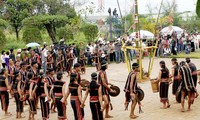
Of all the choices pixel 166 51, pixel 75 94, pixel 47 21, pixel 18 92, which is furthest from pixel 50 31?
pixel 75 94

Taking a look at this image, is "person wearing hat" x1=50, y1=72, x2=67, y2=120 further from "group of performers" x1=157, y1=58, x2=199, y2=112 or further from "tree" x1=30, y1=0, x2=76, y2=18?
"tree" x1=30, y1=0, x2=76, y2=18

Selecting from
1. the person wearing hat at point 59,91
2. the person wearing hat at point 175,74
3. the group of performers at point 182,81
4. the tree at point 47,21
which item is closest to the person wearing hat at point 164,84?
the group of performers at point 182,81

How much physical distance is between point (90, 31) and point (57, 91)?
54.5 feet

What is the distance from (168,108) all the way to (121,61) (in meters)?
10.7

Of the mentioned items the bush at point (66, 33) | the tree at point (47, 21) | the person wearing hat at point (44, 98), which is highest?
the tree at point (47, 21)

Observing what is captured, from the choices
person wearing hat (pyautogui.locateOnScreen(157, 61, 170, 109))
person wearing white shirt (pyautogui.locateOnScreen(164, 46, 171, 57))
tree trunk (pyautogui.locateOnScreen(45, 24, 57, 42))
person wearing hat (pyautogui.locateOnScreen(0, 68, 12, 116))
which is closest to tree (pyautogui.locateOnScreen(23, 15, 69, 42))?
tree trunk (pyautogui.locateOnScreen(45, 24, 57, 42))

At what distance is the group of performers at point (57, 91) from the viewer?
7316mm

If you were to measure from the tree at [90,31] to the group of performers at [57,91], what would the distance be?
1417 cm

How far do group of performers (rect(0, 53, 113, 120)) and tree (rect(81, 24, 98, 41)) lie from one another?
46.5ft

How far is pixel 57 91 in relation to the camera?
778cm

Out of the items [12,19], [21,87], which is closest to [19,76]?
[21,87]

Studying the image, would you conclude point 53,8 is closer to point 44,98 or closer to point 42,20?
point 42,20

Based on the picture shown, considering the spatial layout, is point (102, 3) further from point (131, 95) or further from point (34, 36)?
point (34, 36)

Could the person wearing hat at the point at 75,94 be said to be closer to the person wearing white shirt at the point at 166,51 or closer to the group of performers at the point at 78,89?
the group of performers at the point at 78,89
